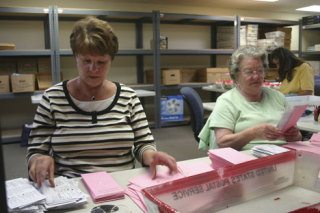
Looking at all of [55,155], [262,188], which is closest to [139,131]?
[55,155]

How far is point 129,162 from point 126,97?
0.29 m

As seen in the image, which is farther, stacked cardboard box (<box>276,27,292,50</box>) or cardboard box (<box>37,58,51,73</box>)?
stacked cardboard box (<box>276,27,292,50</box>)

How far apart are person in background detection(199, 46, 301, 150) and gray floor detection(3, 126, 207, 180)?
1.39m

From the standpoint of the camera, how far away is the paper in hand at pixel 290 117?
1.38 meters

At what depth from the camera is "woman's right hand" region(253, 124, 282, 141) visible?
4.97ft

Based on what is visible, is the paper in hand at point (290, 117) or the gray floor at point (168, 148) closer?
the paper in hand at point (290, 117)

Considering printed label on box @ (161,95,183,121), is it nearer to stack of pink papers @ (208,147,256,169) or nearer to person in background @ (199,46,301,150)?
person in background @ (199,46,301,150)

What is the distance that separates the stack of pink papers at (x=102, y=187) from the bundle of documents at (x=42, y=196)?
42 mm

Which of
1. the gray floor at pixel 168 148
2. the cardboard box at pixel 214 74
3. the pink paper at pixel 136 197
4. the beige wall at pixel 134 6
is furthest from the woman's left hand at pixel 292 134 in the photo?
the beige wall at pixel 134 6

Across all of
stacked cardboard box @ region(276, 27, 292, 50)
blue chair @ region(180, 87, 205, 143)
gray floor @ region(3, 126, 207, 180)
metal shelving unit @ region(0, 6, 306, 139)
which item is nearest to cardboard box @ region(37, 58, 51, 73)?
metal shelving unit @ region(0, 6, 306, 139)

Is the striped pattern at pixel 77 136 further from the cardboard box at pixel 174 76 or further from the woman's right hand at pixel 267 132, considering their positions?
the cardboard box at pixel 174 76

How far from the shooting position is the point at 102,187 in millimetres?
1080

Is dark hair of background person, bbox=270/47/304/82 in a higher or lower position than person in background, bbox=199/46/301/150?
higher

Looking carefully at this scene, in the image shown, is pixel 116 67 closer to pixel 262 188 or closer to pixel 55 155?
pixel 55 155
